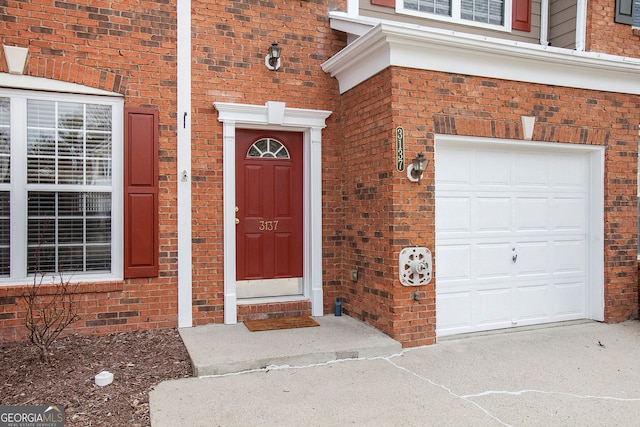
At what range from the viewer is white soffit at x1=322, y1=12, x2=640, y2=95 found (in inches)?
197

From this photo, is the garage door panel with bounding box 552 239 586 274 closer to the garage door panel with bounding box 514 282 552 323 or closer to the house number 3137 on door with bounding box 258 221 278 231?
the garage door panel with bounding box 514 282 552 323

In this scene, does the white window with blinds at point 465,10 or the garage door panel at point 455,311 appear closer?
the garage door panel at point 455,311

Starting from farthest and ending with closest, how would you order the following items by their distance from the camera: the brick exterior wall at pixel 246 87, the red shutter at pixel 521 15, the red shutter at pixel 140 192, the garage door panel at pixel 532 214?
the red shutter at pixel 521 15
the garage door panel at pixel 532 214
the brick exterior wall at pixel 246 87
the red shutter at pixel 140 192

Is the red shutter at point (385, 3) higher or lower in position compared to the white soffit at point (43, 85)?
higher

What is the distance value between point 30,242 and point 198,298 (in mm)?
1843

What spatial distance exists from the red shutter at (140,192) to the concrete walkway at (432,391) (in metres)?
1.76

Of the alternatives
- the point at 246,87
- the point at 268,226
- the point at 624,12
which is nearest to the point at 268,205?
the point at 268,226

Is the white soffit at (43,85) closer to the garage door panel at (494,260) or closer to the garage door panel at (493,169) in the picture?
the garage door panel at (493,169)

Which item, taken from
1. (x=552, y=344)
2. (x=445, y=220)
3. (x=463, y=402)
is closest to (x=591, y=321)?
(x=552, y=344)

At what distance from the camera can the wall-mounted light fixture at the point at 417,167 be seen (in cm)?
498

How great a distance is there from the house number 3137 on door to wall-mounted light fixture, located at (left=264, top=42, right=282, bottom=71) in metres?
1.86

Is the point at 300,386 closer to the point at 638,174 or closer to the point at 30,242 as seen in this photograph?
the point at 30,242

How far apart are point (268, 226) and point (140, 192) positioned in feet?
5.09

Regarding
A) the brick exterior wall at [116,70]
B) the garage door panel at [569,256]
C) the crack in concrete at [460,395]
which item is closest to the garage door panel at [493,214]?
the garage door panel at [569,256]
